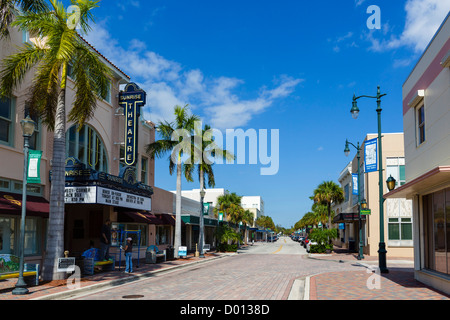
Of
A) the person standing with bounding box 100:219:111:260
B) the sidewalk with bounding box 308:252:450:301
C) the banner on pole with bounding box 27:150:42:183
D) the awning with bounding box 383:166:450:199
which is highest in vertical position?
the banner on pole with bounding box 27:150:42:183

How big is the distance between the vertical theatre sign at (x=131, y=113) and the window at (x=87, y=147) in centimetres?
168

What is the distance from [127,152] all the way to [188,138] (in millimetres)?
7379

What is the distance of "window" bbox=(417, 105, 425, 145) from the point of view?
50.1ft

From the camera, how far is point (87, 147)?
75.8 feet

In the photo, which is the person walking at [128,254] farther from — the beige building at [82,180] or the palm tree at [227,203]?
the palm tree at [227,203]

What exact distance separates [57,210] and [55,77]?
471 cm

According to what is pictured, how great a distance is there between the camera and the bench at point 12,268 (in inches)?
528

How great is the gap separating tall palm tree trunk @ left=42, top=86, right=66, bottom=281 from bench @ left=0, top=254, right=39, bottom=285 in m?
0.73

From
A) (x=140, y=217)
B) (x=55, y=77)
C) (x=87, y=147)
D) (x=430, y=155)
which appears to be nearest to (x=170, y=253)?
(x=140, y=217)

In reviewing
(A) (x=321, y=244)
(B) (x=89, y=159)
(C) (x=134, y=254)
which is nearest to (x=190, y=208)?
(A) (x=321, y=244)

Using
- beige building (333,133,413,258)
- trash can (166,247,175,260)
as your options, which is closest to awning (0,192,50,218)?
trash can (166,247,175,260)

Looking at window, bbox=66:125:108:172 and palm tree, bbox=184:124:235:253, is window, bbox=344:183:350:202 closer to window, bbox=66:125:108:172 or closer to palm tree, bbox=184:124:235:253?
palm tree, bbox=184:124:235:253

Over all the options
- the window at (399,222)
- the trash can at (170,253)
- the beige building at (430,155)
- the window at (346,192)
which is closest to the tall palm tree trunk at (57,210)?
the beige building at (430,155)

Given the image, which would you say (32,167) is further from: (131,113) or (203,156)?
(203,156)
